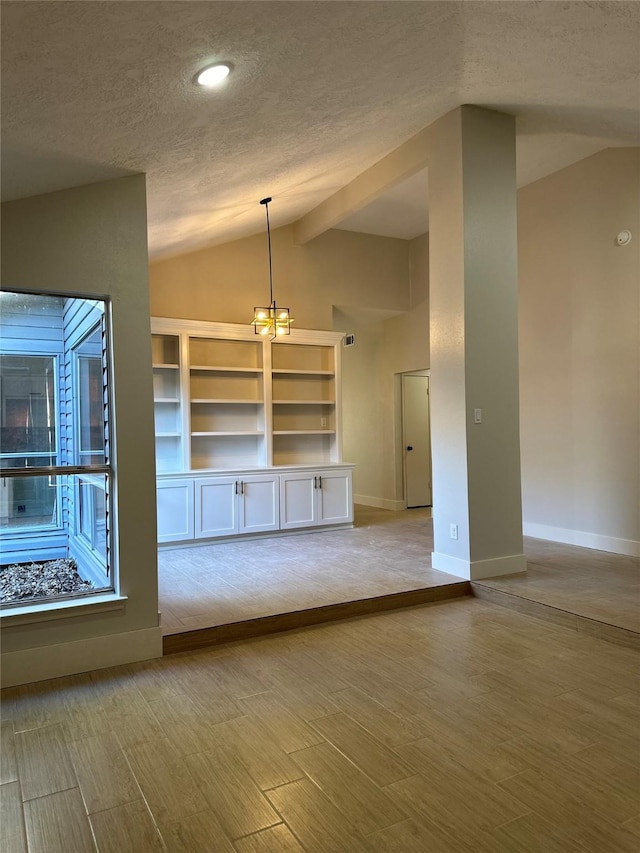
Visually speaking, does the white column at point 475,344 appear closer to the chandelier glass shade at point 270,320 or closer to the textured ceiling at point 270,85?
the textured ceiling at point 270,85

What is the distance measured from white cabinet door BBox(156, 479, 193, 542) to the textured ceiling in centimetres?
233

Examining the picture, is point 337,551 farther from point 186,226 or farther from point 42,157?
point 42,157

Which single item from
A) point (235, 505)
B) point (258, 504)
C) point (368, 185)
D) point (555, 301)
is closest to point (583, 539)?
point (555, 301)

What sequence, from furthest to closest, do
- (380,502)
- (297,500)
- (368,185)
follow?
(380,502) < (297,500) < (368,185)

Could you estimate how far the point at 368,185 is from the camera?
17.7ft

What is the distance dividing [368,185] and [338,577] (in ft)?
11.3

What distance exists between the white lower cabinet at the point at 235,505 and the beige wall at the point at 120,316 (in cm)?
254

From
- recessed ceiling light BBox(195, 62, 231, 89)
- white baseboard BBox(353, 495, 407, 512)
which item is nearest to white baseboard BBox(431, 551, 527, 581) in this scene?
recessed ceiling light BBox(195, 62, 231, 89)

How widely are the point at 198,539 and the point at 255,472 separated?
0.88 meters

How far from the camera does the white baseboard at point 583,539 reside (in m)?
5.07

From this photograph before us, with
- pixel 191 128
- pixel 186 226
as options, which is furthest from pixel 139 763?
pixel 186 226

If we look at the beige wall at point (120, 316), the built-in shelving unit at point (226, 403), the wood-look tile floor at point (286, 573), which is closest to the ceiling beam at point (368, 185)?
the built-in shelving unit at point (226, 403)

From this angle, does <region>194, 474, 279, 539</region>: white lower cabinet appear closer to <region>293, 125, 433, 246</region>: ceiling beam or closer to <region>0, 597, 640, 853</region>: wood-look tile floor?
<region>0, 597, 640, 853</region>: wood-look tile floor

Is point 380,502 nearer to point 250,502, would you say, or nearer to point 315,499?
point 315,499
